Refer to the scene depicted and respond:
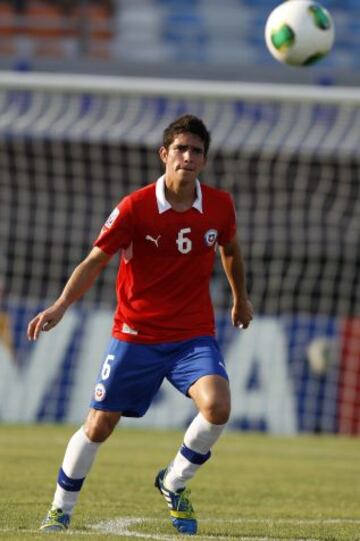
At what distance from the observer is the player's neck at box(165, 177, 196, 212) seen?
6652 mm

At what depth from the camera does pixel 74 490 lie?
6.41 meters

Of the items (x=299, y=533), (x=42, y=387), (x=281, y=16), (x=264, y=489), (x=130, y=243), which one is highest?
(x=281, y=16)

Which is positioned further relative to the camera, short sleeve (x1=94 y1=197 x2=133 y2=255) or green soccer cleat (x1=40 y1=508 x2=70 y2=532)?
short sleeve (x1=94 y1=197 x2=133 y2=255)

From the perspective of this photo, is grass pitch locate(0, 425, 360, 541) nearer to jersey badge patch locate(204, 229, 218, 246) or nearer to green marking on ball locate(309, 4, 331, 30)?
jersey badge patch locate(204, 229, 218, 246)

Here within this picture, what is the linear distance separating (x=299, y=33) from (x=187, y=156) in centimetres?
306

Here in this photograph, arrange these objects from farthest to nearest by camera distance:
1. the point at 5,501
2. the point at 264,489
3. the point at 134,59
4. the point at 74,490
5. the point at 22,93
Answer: the point at 134,59
the point at 22,93
the point at 264,489
the point at 5,501
the point at 74,490

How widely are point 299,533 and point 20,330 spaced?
8472 mm

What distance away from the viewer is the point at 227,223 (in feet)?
22.4

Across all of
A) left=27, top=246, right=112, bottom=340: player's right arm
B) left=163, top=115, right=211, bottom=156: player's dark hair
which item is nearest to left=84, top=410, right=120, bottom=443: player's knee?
left=27, top=246, right=112, bottom=340: player's right arm

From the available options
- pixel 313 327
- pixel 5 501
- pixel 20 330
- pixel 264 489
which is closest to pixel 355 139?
pixel 313 327

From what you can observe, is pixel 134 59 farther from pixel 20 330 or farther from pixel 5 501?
pixel 5 501

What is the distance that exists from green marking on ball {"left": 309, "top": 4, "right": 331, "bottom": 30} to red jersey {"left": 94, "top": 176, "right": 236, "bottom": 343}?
10.00 ft

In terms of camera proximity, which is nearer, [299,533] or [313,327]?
[299,533]

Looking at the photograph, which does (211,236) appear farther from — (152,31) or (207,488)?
(152,31)
